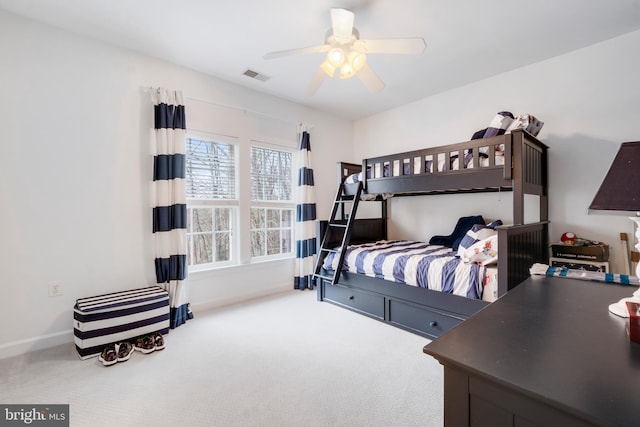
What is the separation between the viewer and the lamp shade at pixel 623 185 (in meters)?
0.79

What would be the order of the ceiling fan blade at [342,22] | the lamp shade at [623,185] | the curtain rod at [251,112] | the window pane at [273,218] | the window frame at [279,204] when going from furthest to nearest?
the window pane at [273,218] < the window frame at [279,204] < the curtain rod at [251,112] < the ceiling fan blade at [342,22] < the lamp shade at [623,185]

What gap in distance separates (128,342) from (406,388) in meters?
2.04

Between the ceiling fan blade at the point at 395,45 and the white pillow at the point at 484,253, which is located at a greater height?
the ceiling fan blade at the point at 395,45

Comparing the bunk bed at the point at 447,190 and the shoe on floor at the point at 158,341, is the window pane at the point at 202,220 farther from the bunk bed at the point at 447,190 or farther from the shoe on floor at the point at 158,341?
the bunk bed at the point at 447,190

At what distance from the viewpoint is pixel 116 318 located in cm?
212

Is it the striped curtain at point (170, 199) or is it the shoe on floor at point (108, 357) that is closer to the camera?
the shoe on floor at point (108, 357)

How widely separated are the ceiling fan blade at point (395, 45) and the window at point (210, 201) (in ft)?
6.42

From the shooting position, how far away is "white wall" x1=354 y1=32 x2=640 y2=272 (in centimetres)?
242

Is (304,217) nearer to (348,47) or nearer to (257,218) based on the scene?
(257,218)

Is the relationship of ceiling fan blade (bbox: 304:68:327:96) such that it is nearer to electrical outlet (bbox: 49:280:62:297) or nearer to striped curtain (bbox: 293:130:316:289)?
striped curtain (bbox: 293:130:316:289)

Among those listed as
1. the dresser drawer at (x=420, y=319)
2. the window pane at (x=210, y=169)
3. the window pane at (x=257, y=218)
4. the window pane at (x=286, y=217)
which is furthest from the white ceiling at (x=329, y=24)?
the dresser drawer at (x=420, y=319)

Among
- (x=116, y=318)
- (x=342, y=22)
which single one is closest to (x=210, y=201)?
(x=116, y=318)

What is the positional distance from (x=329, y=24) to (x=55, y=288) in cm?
299

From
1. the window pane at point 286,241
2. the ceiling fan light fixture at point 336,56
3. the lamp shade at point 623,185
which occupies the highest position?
the ceiling fan light fixture at point 336,56
